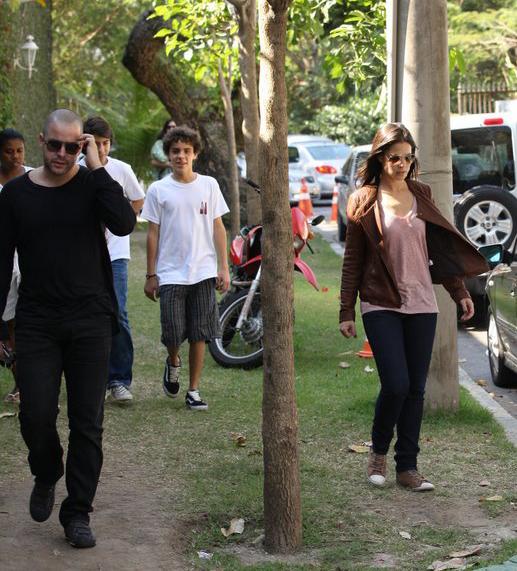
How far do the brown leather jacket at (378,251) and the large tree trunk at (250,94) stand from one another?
5.33m

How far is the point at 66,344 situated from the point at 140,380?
4.44m

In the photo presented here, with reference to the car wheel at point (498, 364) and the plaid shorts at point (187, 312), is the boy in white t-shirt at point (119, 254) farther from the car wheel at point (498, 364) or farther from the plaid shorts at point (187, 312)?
the car wheel at point (498, 364)

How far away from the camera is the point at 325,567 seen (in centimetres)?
549

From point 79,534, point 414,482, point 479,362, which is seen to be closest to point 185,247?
point 414,482

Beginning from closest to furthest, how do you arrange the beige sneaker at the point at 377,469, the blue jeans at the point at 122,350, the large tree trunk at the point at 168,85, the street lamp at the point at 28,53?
the beige sneaker at the point at 377,469, the blue jeans at the point at 122,350, the street lamp at the point at 28,53, the large tree trunk at the point at 168,85

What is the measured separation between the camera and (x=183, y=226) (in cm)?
853

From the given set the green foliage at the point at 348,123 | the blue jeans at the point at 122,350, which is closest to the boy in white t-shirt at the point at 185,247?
the blue jeans at the point at 122,350

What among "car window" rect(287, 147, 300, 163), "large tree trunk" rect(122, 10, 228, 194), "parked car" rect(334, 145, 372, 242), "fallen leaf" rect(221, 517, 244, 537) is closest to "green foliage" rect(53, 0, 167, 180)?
"large tree trunk" rect(122, 10, 228, 194)

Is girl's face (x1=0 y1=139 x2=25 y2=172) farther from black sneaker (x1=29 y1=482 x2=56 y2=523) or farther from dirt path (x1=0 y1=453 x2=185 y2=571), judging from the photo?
black sneaker (x1=29 y1=482 x2=56 y2=523)

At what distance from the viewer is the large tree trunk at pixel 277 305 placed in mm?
5723

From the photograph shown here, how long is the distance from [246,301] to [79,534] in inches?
199

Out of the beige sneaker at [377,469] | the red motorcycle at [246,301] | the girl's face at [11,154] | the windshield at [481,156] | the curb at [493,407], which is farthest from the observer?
the windshield at [481,156]

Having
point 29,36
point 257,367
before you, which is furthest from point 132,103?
point 257,367

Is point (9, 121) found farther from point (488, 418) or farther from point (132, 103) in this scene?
point (132, 103)
